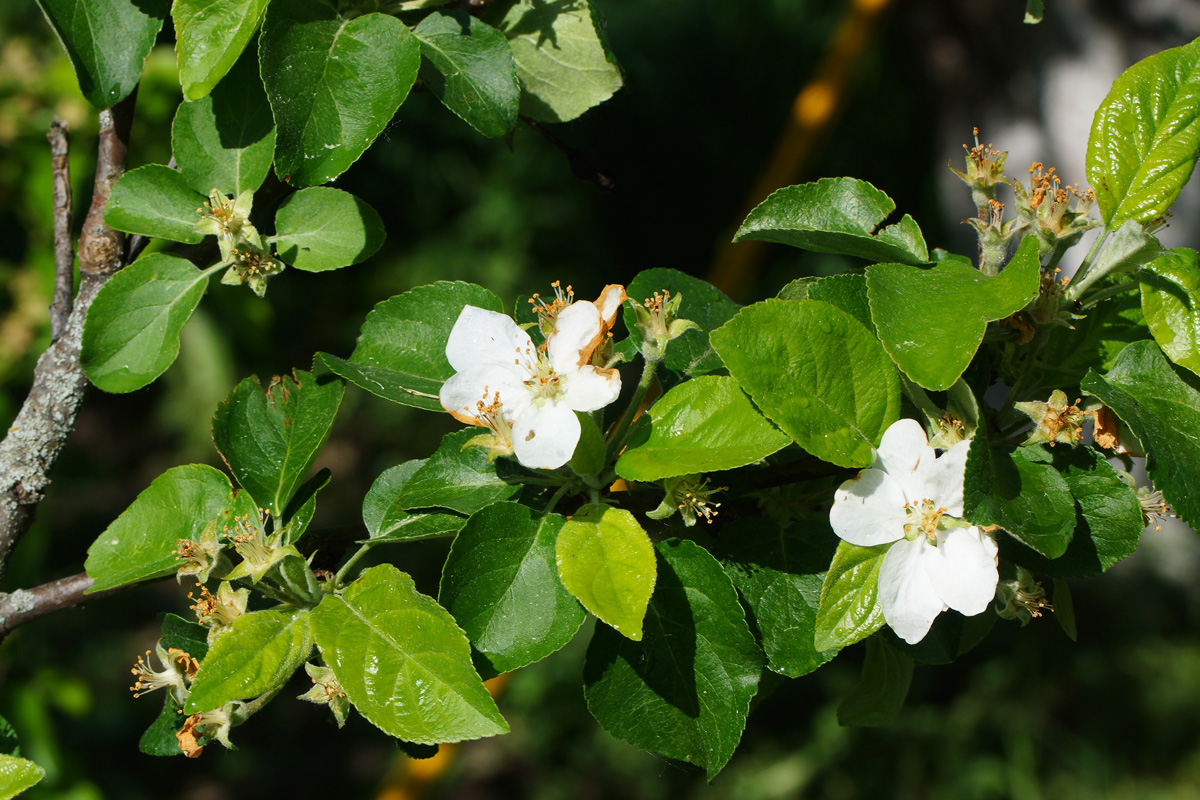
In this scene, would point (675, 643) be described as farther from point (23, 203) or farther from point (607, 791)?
point (607, 791)

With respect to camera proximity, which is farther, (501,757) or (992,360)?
(501,757)

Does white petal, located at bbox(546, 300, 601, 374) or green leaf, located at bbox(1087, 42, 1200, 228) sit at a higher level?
green leaf, located at bbox(1087, 42, 1200, 228)

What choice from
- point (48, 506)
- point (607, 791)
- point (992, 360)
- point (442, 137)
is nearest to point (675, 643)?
point (992, 360)

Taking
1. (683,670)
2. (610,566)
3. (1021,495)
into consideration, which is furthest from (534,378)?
(1021,495)

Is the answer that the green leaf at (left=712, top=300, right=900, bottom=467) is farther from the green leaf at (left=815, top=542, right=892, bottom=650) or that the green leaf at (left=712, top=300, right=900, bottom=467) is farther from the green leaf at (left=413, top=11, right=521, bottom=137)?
the green leaf at (left=413, top=11, right=521, bottom=137)

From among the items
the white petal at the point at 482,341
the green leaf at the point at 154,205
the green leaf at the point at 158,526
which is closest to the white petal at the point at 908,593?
the white petal at the point at 482,341

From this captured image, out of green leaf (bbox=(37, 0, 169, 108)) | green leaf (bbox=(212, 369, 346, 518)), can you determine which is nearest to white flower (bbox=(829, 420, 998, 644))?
green leaf (bbox=(212, 369, 346, 518))

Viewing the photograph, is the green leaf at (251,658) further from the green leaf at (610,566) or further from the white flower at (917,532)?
the white flower at (917,532)
